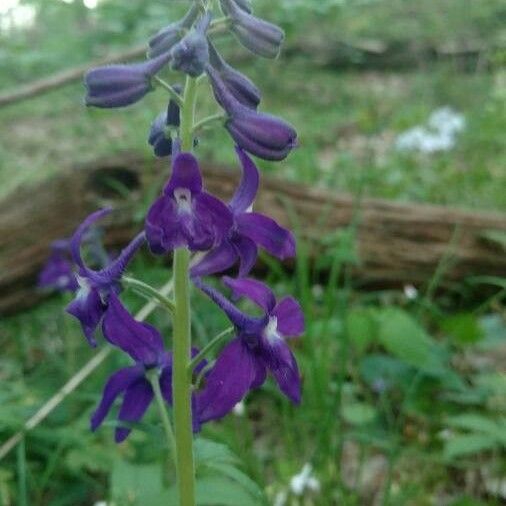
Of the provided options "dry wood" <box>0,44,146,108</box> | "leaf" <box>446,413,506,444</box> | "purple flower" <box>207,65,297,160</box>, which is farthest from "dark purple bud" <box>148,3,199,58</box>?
"dry wood" <box>0,44,146,108</box>

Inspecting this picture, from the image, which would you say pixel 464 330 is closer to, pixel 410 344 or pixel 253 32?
pixel 410 344

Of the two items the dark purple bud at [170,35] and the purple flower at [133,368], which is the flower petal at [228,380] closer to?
the purple flower at [133,368]

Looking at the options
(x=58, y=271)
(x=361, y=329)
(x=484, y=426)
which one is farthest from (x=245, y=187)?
(x=58, y=271)

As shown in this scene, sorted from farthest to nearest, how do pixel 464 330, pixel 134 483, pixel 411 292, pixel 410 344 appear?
pixel 411 292, pixel 464 330, pixel 410 344, pixel 134 483

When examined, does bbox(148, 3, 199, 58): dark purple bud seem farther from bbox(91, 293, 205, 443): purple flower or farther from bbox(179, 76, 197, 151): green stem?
bbox(91, 293, 205, 443): purple flower

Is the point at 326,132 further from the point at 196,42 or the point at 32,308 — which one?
the point at 196,42

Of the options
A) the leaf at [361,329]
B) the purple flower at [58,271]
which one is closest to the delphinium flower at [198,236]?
the leaf at [361,329]
